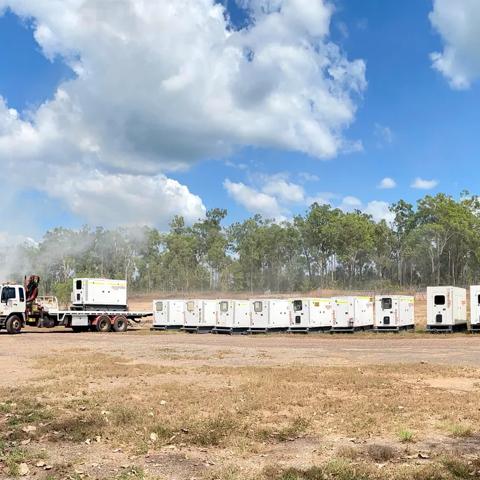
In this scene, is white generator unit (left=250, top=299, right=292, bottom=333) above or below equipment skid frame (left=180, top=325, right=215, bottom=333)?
above

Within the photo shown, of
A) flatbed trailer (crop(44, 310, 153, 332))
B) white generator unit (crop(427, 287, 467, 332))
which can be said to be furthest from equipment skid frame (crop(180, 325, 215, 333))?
white generator unit (crop(427, 287, 467, 332))

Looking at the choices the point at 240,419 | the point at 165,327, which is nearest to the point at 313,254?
the point at 165,327

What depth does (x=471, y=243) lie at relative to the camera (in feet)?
285

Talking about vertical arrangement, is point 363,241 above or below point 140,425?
above

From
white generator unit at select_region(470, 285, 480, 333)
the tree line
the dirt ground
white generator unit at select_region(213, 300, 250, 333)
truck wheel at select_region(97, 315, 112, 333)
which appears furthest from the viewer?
the tree line

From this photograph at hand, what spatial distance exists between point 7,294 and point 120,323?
739cm

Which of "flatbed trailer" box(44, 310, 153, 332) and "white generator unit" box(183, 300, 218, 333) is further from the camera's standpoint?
"white generator unit" box(183, 300, 218, 333)

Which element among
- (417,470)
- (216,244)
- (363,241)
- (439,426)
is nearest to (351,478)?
(417,470)

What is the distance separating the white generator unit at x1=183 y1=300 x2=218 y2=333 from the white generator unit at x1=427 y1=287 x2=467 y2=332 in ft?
39.6

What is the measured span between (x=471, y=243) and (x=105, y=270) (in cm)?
5765

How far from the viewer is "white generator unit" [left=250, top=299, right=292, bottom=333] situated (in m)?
33.5


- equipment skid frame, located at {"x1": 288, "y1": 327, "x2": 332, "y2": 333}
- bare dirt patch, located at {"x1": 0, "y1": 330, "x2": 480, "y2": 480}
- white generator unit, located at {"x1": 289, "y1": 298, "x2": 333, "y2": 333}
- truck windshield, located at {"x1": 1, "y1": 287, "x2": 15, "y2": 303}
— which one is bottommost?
bare dirt patch, located at {"x1": 0, "y1": 330, "x2": 480, "y2": 480}

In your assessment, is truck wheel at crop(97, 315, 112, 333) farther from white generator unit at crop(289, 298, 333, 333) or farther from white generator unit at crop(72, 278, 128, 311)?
white generator unit at crop(289, 298, 333, 333)

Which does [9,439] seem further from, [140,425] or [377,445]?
[377,445]
